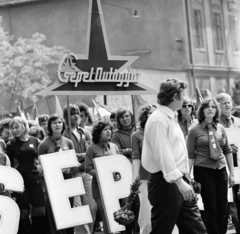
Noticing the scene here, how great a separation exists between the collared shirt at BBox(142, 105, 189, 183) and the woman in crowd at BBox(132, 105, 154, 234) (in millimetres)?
1991

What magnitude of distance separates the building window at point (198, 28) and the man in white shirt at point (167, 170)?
31950 mm

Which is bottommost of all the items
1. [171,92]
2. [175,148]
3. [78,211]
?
[78,211]

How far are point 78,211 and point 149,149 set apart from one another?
3.92 meters

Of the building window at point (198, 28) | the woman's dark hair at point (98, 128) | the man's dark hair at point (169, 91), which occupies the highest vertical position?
the building window at point (198, 28)

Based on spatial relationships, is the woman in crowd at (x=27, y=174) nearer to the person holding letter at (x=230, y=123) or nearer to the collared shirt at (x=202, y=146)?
the collared shirt at (x=202, y=146)

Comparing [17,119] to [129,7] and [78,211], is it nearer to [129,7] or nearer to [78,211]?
[78,211]

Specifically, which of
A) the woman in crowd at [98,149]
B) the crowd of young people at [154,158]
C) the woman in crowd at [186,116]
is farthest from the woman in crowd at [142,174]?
the woman in crowd at [186,116]

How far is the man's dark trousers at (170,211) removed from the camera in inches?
269

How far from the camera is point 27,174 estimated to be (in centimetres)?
1077

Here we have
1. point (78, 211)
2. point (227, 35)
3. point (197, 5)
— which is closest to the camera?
point (78, 211)

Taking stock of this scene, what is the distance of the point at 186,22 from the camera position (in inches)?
1470

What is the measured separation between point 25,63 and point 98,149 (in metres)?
25.6

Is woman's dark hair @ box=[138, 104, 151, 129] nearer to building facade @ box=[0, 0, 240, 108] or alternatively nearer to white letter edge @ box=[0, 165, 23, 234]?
white letter edge @ box=[0, 165, 23, 234]

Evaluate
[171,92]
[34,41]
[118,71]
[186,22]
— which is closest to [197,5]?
[186,22]
